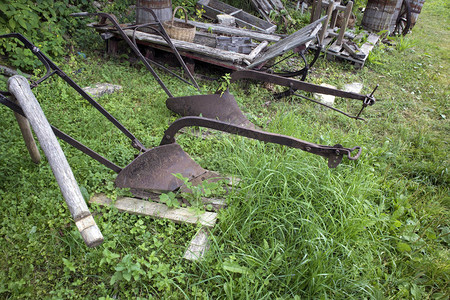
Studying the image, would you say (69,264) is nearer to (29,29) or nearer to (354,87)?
(29,29)

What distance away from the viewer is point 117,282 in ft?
6.30

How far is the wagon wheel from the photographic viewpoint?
8.36 meters

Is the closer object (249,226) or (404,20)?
(249,226)

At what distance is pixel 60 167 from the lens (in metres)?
1.45

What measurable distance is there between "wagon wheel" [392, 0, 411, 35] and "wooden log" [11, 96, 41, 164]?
31.5 ft

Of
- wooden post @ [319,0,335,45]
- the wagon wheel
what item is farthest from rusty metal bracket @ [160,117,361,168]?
the wagon wheel

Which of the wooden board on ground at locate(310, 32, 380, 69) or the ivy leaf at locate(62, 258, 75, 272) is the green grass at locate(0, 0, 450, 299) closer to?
the ivy leaf at locate(62, 258, 75, 272)

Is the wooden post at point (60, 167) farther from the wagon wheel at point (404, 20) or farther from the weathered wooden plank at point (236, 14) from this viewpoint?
the wagon wheel at point (404, 20)

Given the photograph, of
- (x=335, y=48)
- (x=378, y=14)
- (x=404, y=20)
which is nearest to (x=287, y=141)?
(x=335, y=48)

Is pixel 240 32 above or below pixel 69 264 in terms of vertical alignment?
above

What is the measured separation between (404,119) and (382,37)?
15.4ft

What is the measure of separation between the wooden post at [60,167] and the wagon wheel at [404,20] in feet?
31.9

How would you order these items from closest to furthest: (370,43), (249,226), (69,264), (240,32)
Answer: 1. (69,264)
2. (249,226)
3. (240,32)
4. (370,43)

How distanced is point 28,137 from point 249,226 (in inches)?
79.7
